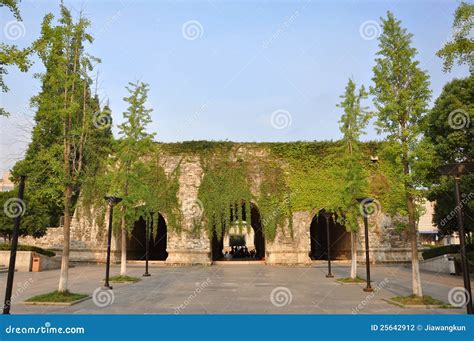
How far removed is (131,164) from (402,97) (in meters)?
13.0

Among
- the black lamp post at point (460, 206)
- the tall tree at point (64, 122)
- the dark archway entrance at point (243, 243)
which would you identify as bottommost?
the dark archway entrance at point (243, 243)

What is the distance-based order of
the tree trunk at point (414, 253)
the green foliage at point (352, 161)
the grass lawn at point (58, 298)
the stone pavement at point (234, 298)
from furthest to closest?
the green foliage at point (352, 161) < the tree trunk at point (414, 253) < the grass lawn at point (58, 298) < the stone pavement at point (234, 298)

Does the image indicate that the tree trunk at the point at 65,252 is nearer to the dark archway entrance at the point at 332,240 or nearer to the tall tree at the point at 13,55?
the tall tree at the point at 13,55

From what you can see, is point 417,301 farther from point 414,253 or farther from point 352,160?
point 352,160

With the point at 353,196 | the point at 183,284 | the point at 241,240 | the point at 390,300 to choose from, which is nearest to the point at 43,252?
the point at 183,284

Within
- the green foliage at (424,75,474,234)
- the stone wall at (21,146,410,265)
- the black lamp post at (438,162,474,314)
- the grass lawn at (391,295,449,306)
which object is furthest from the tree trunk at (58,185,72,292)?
the green foliage at (424,75,474,234)

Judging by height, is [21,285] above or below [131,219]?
below

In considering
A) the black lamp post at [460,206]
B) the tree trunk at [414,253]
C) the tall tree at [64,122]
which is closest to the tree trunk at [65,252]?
the tall tree at [64,122]

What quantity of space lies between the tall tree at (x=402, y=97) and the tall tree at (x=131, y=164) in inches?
449

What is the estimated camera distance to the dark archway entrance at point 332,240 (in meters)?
30.2

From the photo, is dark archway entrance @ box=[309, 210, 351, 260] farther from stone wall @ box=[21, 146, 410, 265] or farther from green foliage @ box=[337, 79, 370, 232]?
green foliage @ box=[337, 79, 370, 232]

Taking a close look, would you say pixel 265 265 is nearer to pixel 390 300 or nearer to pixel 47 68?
pixel 390 300

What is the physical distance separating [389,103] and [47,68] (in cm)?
1181

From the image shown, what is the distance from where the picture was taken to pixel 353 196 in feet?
51.9
